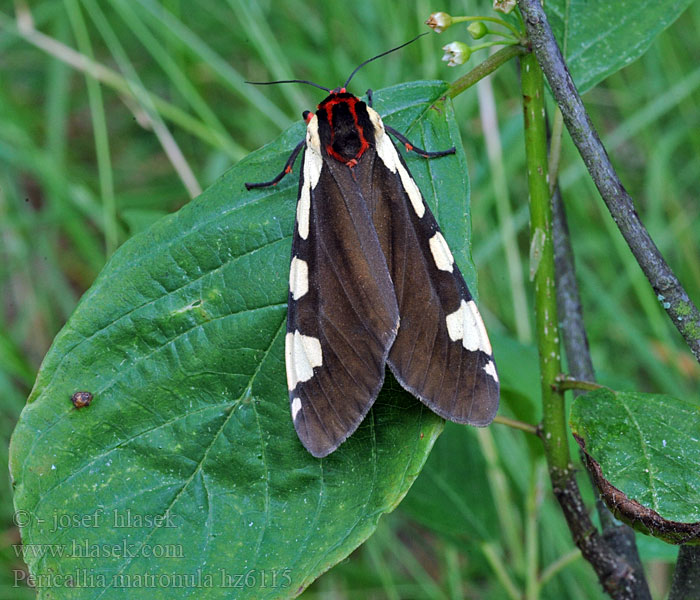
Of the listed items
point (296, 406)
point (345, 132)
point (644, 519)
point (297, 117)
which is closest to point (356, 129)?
point (345, 132)

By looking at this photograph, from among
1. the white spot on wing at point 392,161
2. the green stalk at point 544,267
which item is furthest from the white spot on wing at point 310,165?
the green stalk at point 544,267

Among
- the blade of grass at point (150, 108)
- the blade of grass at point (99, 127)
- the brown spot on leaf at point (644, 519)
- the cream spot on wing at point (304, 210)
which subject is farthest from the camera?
the blade of grass at point (99, 127)

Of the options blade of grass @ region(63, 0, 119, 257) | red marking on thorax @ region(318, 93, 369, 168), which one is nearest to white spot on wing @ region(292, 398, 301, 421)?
red marking on thorax @ region(318, 93, 369, 168)

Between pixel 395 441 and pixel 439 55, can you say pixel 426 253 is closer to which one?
pixel 395 441

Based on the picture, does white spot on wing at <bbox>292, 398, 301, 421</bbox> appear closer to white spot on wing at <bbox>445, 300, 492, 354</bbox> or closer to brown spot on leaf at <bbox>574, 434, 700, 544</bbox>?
white spot on wing at <bbox>445, 300, 492, 354</bbox>

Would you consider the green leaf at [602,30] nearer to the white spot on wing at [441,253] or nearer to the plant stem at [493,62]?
the plant stem at [493,62]

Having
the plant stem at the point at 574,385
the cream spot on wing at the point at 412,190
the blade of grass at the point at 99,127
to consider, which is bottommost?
the plant stem at the point at 574,385

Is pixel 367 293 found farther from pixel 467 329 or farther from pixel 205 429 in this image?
pixel 205 429
